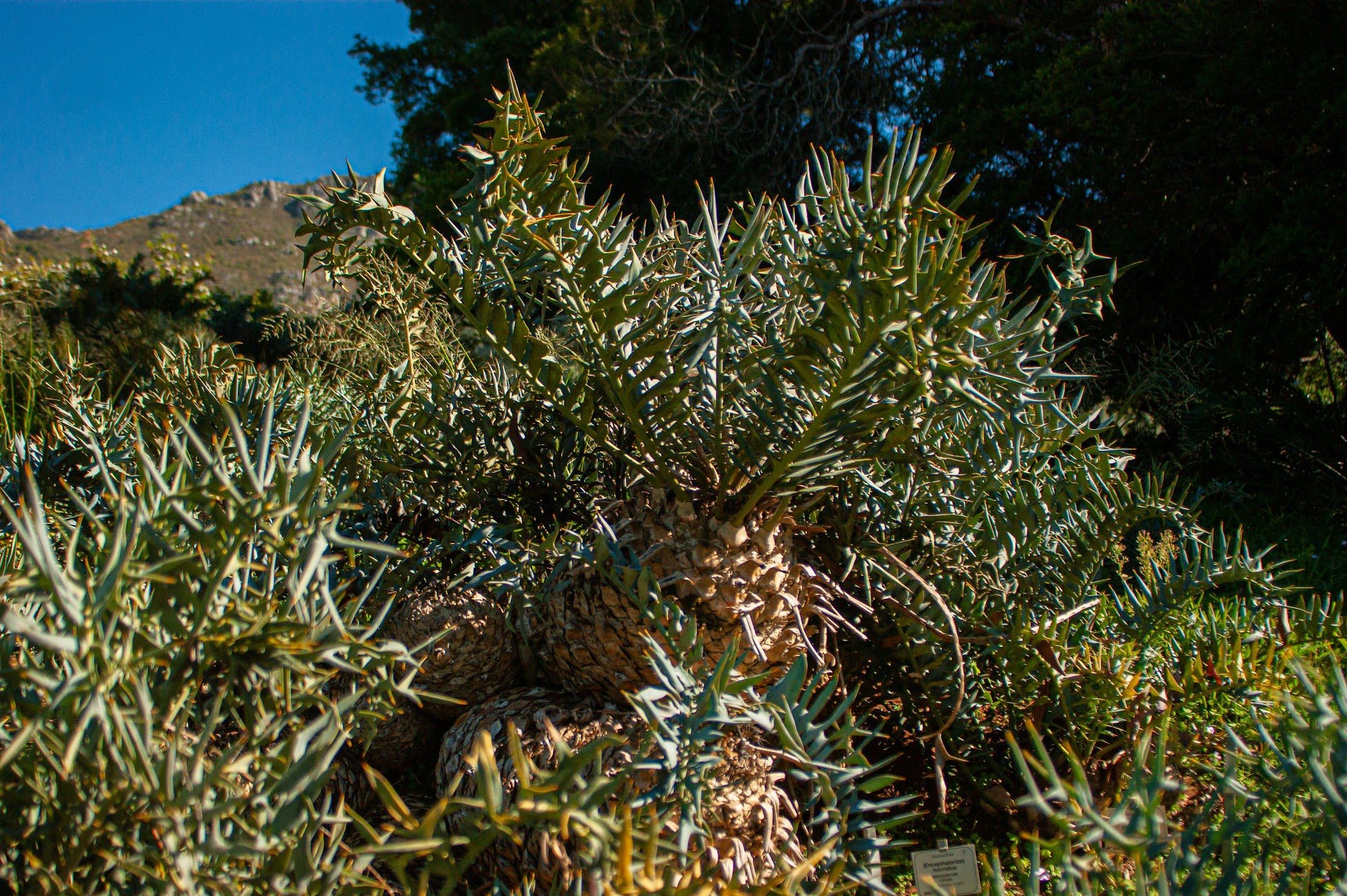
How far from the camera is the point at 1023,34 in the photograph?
3904mm

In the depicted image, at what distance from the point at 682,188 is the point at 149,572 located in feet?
16.4

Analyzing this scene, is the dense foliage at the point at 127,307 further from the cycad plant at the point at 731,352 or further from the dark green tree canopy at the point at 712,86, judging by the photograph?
the cycad plant at the point at 731,352

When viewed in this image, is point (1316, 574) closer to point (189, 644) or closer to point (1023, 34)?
point (189, 644)

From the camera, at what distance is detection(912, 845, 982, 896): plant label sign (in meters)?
0.83

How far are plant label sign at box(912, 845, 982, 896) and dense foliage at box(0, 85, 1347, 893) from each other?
0.21ft

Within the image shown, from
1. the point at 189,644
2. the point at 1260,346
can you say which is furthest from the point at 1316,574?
the point at 189,644

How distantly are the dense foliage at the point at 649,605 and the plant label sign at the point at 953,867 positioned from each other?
0.07 metres

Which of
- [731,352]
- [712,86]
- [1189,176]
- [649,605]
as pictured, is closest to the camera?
[649,605]

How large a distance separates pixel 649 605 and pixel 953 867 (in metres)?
0.44

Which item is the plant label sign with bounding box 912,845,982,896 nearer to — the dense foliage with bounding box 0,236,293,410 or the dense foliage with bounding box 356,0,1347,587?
the dense foliage with bounding box 356,0,1347,587

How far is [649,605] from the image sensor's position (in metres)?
0.76

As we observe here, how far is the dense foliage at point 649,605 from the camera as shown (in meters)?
0.47

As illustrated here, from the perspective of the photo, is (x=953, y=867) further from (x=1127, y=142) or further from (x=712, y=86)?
(x=712, y=86)

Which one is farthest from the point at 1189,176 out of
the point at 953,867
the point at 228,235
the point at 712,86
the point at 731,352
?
the point at 228,235
